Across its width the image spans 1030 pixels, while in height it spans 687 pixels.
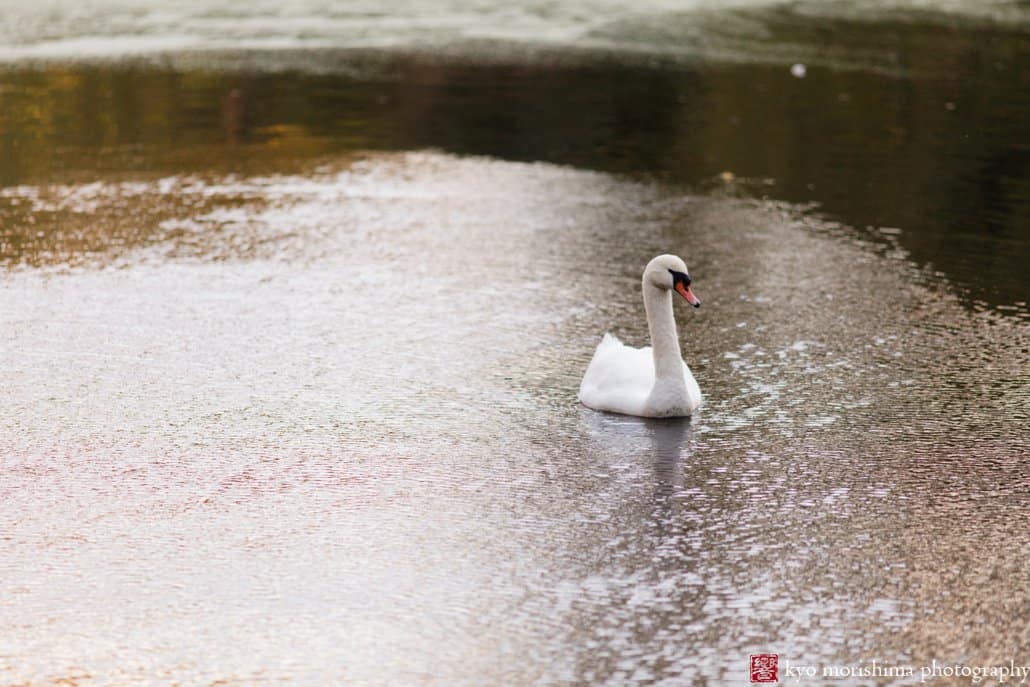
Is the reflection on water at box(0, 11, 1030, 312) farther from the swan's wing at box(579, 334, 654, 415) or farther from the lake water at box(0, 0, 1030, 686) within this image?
the swan's wing at box(579, 334, 654, 415)

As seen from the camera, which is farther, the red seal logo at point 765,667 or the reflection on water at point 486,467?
the reflection on water at point 486,467

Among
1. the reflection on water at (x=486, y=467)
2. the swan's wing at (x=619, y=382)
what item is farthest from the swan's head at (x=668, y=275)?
the reflection on water at (x=486, y=467)

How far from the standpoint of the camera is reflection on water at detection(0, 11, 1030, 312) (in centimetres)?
1124

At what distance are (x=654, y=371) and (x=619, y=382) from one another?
167 mm

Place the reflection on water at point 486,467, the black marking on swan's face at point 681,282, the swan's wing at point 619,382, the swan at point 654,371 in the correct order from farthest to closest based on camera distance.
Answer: the black marking on swan's face at point 681,282, the swan's wing at point 619,382, the swan at point 654,371, the reflection on water at point 486,467

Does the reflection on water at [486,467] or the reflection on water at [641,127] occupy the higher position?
the reflection on water at [641,127]

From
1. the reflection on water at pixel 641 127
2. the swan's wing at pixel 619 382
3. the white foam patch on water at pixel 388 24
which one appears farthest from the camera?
the white foam patch on water at pixel 388 24

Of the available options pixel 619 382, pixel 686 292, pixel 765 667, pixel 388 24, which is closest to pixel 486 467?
pixel 619 382

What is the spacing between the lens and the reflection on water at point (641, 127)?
11242 millimetres

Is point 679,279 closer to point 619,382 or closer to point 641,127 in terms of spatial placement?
point 619,382

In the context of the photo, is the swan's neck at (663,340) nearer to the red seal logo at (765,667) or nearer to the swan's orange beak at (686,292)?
the swan's orange beak at (686,292)

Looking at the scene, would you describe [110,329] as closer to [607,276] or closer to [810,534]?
[607,276]

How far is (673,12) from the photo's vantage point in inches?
884

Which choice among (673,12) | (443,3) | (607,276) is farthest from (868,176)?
(443,3)
